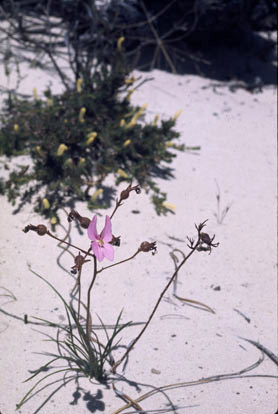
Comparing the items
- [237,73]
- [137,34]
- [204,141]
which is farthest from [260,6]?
[204,141]

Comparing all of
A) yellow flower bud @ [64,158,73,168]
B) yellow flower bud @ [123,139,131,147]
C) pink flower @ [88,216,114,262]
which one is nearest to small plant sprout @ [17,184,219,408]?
pink flower @ [88,216,114,262]

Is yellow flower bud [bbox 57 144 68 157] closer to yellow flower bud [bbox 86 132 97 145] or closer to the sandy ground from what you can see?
yellow flower bud [bbox 86 132 97 145]

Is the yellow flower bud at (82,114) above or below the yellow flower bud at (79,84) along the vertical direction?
below

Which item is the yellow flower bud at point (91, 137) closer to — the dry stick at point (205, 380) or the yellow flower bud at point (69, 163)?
the yellow flower bud at point (69, 163)

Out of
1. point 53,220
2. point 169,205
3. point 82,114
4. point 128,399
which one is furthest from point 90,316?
point 82,114

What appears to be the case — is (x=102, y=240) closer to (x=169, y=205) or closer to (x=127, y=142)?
(x=169, y=205)

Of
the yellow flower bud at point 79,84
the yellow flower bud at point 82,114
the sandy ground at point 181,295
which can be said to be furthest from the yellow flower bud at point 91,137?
the yellow flower bud at point 79,84
